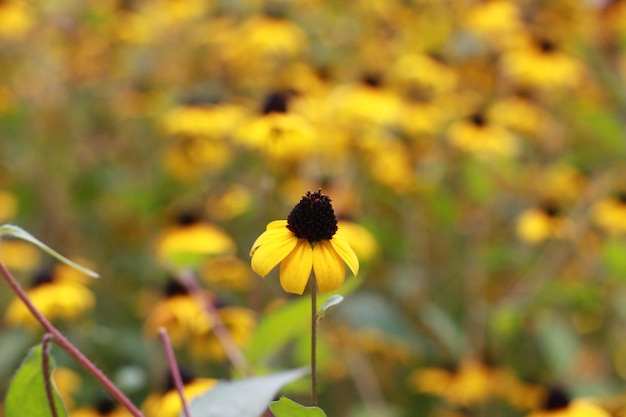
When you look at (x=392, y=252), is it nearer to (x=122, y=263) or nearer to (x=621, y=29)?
(x=122, y=263)

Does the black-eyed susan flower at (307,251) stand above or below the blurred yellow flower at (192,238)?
above

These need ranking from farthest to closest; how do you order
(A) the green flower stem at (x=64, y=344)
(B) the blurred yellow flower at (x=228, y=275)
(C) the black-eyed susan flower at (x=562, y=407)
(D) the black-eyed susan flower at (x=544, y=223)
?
(B) the blurred yellow flower at (x=228, y=275) → (D) the black-eyed susan flower at (x=544, y=223) → (C) the black-eyed susan flower at (x=562, y=407) → (A) the green flower stem at (x=64, y=344)

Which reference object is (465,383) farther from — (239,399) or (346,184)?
(239,399)

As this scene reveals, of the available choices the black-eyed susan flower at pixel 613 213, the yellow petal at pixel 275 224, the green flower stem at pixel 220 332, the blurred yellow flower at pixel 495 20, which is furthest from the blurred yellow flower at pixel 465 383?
the yellow petal at pixel 275 224

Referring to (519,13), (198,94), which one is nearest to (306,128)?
(198,94)

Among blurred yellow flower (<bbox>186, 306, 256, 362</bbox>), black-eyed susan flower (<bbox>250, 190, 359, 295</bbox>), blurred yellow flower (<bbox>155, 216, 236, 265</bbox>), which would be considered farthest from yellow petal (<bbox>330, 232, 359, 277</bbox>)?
blurred yellow flower (<bbox>155, 216, 236, 265</bbox>)

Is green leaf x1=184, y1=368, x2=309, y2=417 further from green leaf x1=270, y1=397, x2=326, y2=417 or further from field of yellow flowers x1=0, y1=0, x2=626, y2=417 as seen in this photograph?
field of yellow flowers x1=0, y1=0, x2=626, y2=417

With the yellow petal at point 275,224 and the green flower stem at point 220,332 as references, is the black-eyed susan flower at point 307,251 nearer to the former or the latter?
the yellow petal at point 275,224

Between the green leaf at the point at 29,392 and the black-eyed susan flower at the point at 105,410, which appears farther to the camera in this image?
the black-eyed susan flower at the point at 105,410
